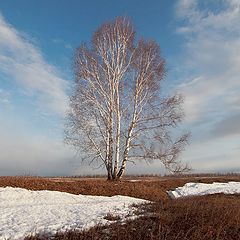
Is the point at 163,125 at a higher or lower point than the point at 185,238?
higher

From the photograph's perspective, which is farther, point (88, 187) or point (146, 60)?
point (146, 60)

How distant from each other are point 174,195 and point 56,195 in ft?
23.4

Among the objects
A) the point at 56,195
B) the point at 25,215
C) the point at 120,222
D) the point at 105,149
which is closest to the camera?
the point at 120,222

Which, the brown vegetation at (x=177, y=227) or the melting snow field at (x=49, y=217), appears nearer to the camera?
the brown vegetation at (x=177, y=227)

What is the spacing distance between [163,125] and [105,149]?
14.6ft

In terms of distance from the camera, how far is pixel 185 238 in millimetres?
8641

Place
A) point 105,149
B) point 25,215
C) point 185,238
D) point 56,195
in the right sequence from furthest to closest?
point 105,149, point 56,195, point 25,215, point 185,238

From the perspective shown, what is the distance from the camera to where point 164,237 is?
9.06 m

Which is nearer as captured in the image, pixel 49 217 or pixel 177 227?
pixel 177 227

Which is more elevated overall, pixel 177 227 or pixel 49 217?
pixel 49 217

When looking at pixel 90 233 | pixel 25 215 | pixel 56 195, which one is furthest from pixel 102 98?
pixel 90 233

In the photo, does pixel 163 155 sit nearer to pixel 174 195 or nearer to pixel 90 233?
pixel 174 195

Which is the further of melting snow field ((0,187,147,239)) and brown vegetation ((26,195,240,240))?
melting snow field ((0,187,147,239))

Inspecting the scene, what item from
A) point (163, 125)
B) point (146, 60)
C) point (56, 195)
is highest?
point (146, 60)
